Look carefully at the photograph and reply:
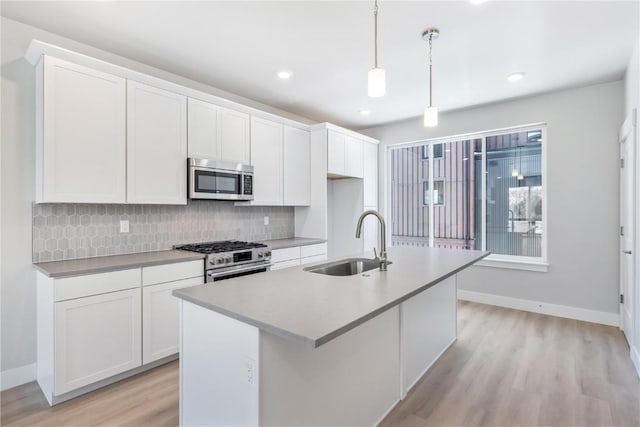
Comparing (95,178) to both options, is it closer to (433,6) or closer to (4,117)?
(4,117)

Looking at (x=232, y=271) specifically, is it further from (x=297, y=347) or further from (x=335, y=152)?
(x=335, y=152)

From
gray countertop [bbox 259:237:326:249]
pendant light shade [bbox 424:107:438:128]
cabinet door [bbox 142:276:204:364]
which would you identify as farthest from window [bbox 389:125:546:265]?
cabinet door [bbox 142:276:204:364]

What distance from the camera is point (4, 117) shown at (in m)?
2.36

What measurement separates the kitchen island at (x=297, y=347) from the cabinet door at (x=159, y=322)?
3.54ft

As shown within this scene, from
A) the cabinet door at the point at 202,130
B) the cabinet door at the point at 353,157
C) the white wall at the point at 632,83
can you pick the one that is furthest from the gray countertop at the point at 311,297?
the cabinet door at the point at 353,157

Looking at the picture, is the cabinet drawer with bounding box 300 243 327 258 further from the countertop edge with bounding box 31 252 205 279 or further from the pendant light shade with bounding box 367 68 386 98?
the pendant light shade with bounding box 367 68 386 98

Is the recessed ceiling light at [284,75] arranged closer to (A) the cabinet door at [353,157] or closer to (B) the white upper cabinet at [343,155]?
(B) the white upper cabinet at [343,155]

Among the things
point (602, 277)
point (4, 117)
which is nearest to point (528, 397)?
point (602, 277)

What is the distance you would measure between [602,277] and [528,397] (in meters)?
2.31

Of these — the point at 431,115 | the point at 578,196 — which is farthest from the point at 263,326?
the point at 578,196

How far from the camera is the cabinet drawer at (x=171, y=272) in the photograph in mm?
2543

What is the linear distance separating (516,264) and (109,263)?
177 inches

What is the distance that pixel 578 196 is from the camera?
379 cm

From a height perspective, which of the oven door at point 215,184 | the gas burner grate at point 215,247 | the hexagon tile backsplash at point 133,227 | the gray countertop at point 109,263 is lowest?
the gray countertop at point 109,263
